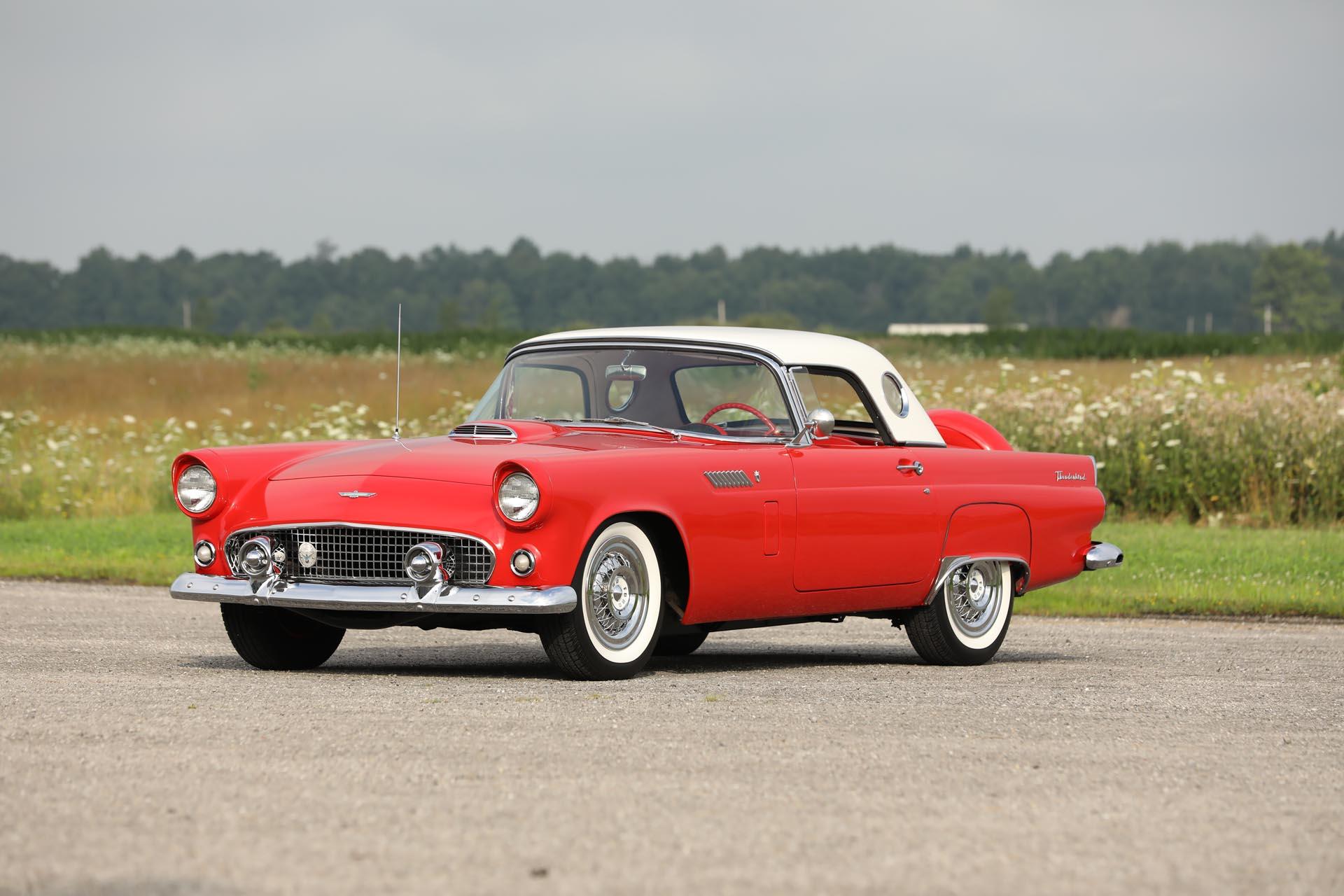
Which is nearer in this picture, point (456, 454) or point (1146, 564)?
point (456, 454)

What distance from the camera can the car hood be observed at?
725cm

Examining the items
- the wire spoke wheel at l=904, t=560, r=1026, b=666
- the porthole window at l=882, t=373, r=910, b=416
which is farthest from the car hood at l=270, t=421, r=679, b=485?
the wire spoke wheel at l=904, t=560, r=1026, b=666

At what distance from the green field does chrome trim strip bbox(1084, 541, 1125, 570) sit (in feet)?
10.8

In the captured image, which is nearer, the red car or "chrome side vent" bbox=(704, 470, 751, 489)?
the red car

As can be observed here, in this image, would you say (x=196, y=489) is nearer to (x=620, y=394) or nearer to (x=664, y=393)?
(x=620, y=394)

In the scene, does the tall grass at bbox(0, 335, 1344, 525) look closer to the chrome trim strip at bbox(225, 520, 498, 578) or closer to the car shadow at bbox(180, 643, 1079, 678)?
the car shadow at bbox(180, 643, 1079, 678)

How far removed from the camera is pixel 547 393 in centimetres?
876

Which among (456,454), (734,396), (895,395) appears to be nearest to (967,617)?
(895,395)

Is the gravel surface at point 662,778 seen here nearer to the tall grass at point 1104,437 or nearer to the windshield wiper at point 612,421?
the windshield wiper at point 612,421

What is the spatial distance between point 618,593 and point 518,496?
2.16ft

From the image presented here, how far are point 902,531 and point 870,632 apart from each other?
3.54 metres

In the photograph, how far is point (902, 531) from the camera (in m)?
8.52

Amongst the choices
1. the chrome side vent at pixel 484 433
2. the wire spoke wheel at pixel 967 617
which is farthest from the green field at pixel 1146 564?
the chrome side vent at pixel 484 433

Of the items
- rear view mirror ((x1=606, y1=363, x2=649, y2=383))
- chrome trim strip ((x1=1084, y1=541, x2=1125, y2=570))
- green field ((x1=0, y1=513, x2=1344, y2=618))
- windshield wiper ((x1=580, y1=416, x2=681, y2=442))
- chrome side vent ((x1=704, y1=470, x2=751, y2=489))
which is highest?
rear view mirror ((x1=606, y1=363, x2=649, y2=383))
